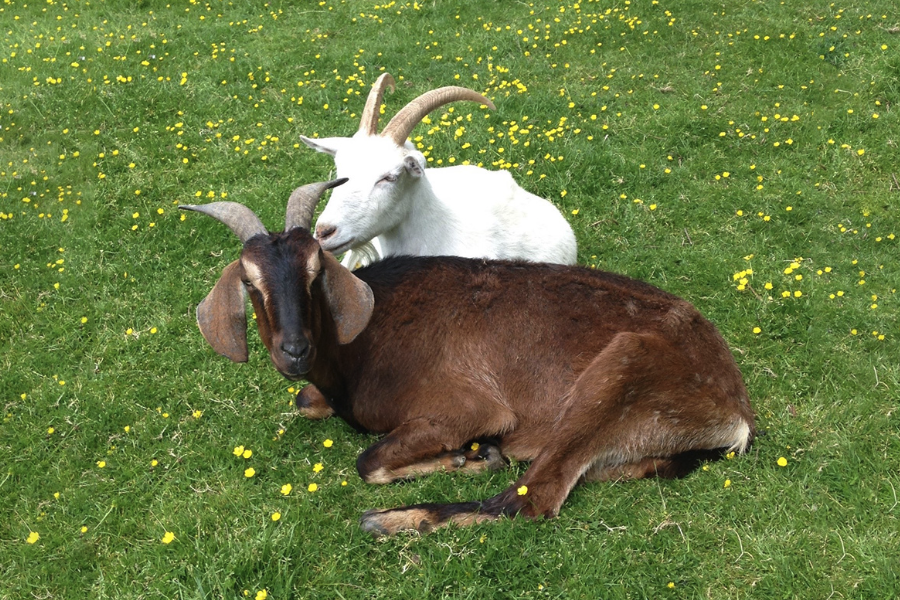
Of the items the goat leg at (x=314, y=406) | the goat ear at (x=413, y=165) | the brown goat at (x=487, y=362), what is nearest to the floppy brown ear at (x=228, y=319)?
the brown goat at (x=487, y=362)

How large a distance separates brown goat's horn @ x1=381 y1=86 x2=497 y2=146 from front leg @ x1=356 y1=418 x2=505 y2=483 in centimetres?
229

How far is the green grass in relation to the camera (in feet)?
12.7

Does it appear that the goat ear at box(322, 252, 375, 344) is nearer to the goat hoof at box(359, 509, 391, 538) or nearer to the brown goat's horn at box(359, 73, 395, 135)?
the goat hoof at box(359, 509, 391, 538)

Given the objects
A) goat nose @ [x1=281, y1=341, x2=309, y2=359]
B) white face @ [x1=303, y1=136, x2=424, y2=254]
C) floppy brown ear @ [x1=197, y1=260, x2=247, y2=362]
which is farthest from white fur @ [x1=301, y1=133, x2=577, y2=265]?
goat nose @ [x1=281, y1=341, x2=309, y2=359]

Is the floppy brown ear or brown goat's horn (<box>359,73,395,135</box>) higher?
brown goat's horn (<box>359,73,395,135</box>)

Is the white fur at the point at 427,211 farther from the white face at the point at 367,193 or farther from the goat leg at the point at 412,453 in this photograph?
the goat leg at the point at 412,453

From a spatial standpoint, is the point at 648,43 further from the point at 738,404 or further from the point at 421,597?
the point at 421,597

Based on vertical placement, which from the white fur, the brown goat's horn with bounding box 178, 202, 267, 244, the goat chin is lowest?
the goat chin

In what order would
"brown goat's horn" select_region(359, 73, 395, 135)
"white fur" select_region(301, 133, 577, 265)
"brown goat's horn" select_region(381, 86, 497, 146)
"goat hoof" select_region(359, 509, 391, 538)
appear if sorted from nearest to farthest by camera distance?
1. "goat hoof" select_region(359, 509, 391, 538)
2. "white fur" select_region(301, 133, 577, 265)
3. "brown goat's horn" select_region(381, 86, 497, 146)
4. "brown goat's horn" select_region(359, 73, 395, 135)

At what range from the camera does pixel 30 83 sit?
9828 millimetres

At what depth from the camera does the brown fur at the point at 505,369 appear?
4.10m

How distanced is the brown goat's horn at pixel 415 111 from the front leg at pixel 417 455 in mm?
2294

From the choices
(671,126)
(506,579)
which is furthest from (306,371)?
(671,126)

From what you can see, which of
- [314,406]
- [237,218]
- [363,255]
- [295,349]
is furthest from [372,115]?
[295,349]
